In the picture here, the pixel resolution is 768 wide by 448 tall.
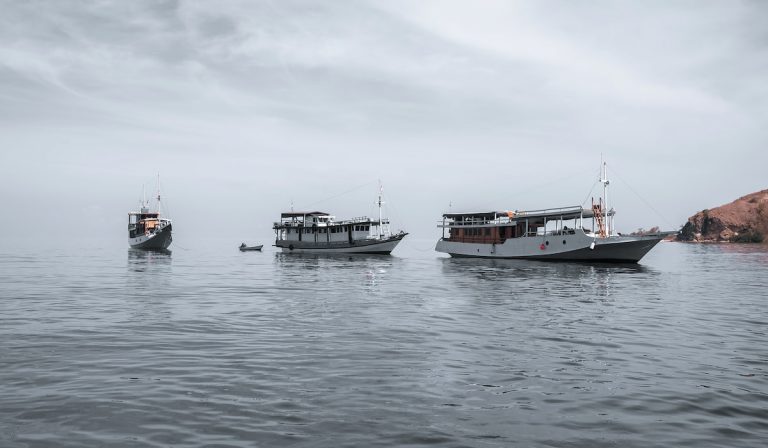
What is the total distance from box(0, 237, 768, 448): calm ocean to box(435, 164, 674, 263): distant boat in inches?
1220

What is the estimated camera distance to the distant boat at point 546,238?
5647 cm

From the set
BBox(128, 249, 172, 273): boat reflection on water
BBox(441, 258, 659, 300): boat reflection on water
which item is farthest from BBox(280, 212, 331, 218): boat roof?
BBox(441, 258, 659, 300): boat reflection on water

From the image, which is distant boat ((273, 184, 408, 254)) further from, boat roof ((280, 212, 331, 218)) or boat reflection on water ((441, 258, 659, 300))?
boat reflection on water ((441, 258, 659, 300))

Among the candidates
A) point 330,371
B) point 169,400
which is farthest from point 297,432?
point 330,371

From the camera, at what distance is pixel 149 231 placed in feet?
329

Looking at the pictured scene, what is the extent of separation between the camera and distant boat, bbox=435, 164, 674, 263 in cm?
5647

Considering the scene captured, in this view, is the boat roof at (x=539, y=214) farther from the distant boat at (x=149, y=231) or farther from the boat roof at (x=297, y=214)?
the distant boat at (x=149, y=231)

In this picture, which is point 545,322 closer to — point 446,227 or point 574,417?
point 574,417

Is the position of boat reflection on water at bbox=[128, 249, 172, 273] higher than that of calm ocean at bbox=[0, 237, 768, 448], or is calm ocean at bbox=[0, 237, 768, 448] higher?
boat reflection on water at bbox=[128, 249, 172, 273]

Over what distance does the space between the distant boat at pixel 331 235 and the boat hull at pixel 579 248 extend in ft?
64.1

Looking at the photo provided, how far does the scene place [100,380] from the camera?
1143 cm

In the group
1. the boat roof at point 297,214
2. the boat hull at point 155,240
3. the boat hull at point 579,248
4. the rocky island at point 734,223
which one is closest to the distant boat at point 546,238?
the boat hull at point 579,248

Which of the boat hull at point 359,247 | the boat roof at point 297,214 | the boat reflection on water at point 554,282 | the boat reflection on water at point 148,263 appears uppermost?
the boat roof at point 297,214

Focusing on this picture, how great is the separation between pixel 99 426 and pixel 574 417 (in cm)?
797
